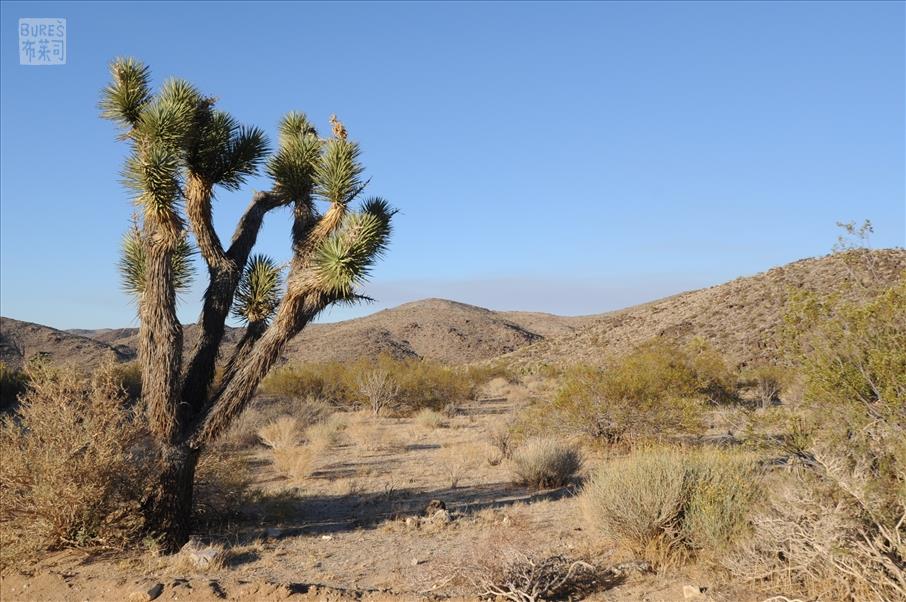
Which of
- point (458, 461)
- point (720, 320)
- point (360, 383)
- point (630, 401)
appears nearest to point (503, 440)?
point (458, 461)

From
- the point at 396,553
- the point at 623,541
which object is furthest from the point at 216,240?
the point at 623,541

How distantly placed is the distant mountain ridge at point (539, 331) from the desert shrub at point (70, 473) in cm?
159

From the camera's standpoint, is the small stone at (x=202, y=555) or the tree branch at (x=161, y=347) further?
the tree branch at (x=161, y=347)

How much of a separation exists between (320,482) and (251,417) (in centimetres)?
547

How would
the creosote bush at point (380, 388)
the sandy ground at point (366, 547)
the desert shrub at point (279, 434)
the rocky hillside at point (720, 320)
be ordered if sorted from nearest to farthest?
the sandy ground at point (366, 547) → the desert shrub at point (279, 434) → the creosote bush at point (380, 388) → the rocky hillside at point (720, 320)

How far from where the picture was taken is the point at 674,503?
6840 mm

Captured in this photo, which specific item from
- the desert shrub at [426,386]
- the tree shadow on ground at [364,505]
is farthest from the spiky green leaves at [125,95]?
the desert shrub at [426,386]

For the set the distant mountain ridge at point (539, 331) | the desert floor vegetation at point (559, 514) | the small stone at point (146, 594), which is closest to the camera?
the desert floor vegetation at point (559, 514)

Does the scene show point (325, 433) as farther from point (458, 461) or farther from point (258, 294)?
point (258, 294)

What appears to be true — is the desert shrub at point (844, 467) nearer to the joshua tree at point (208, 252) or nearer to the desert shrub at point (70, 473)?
the joshua tree at point (208, 252)

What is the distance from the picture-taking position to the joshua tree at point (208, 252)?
25.2 feet

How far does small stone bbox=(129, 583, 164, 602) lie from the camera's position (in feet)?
20.0

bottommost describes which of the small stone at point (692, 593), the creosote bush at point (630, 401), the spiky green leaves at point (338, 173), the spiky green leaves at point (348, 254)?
the small stone at point (692, 593)

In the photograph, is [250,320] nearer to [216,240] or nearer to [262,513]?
[216,240]
